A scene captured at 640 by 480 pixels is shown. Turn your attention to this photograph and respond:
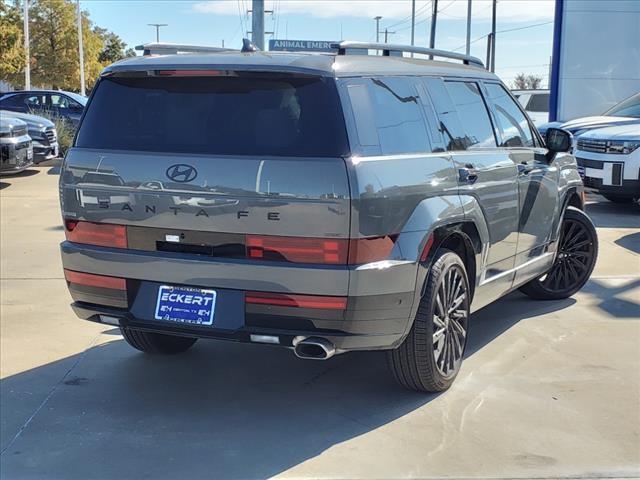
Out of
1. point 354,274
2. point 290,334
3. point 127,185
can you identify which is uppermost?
point 127,185

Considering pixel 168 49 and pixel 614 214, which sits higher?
pixel 168 49

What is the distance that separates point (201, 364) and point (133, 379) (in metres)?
0.47

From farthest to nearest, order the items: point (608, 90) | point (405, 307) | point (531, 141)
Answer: point (608, 90) → point (531, 141) → point (405, 307)

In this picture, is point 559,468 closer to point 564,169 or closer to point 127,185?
point 127,185

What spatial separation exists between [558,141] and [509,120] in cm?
51

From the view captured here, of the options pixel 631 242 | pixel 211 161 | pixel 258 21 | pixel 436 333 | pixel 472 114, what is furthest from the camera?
pixel 258 21

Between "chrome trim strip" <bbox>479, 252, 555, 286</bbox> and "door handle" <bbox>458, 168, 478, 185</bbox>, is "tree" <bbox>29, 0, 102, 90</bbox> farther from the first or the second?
"door handle" <bbox>458, 168, 478, 185</bbox>

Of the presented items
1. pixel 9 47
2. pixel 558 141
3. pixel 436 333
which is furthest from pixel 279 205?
pixel 9 47

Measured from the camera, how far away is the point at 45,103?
21328 mm

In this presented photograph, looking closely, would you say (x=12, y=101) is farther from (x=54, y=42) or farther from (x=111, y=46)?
(x=111, y=46)

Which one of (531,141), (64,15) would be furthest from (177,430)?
(64,15)

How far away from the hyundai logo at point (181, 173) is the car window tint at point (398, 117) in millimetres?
952

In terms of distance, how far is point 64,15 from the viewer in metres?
44.7

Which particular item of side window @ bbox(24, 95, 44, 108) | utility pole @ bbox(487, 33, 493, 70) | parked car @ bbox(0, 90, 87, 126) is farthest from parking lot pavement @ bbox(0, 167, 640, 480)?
utility pole @ bbox(487, 33, 493, 70)
